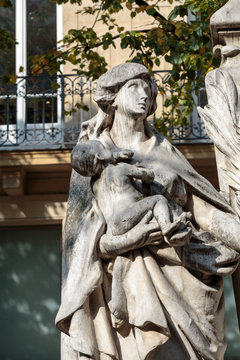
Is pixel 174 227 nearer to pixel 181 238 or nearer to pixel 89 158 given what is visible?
pixel 181 238

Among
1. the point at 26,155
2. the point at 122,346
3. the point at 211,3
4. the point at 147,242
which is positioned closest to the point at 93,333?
the point at 122,346

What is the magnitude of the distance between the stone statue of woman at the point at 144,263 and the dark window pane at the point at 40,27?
34.1ft

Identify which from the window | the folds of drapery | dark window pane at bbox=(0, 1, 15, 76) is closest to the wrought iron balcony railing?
the window

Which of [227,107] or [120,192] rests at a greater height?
[227,107]

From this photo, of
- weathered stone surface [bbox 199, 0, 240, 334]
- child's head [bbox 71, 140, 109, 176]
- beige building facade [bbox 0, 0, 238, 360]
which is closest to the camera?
child's head [bbox 71, 140, 109, 176]

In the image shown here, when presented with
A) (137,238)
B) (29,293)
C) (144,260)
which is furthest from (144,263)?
(29,293)

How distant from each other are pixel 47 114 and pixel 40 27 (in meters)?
1.35

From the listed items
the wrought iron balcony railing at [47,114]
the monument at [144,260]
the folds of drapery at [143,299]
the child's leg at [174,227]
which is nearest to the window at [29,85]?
the wrought iron balcony railing at [47,114]

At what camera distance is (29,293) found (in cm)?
1498

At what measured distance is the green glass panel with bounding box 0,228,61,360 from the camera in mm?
14492

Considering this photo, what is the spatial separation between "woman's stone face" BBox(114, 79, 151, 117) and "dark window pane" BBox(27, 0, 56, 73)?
33.2 feet

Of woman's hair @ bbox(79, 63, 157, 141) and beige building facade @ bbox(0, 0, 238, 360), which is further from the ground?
woman's hair @ bbox(79, 63, 157, 141)

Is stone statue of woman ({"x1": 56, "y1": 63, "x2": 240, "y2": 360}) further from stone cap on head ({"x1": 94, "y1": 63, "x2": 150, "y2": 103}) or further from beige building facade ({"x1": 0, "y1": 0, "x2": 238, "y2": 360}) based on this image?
beige building facade ({"x1": 0, "y1": 0, "x2": 238, "y2": 360})

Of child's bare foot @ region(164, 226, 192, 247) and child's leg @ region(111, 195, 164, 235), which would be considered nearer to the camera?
child's bare foot @ region(164, 226, 192, 247)
